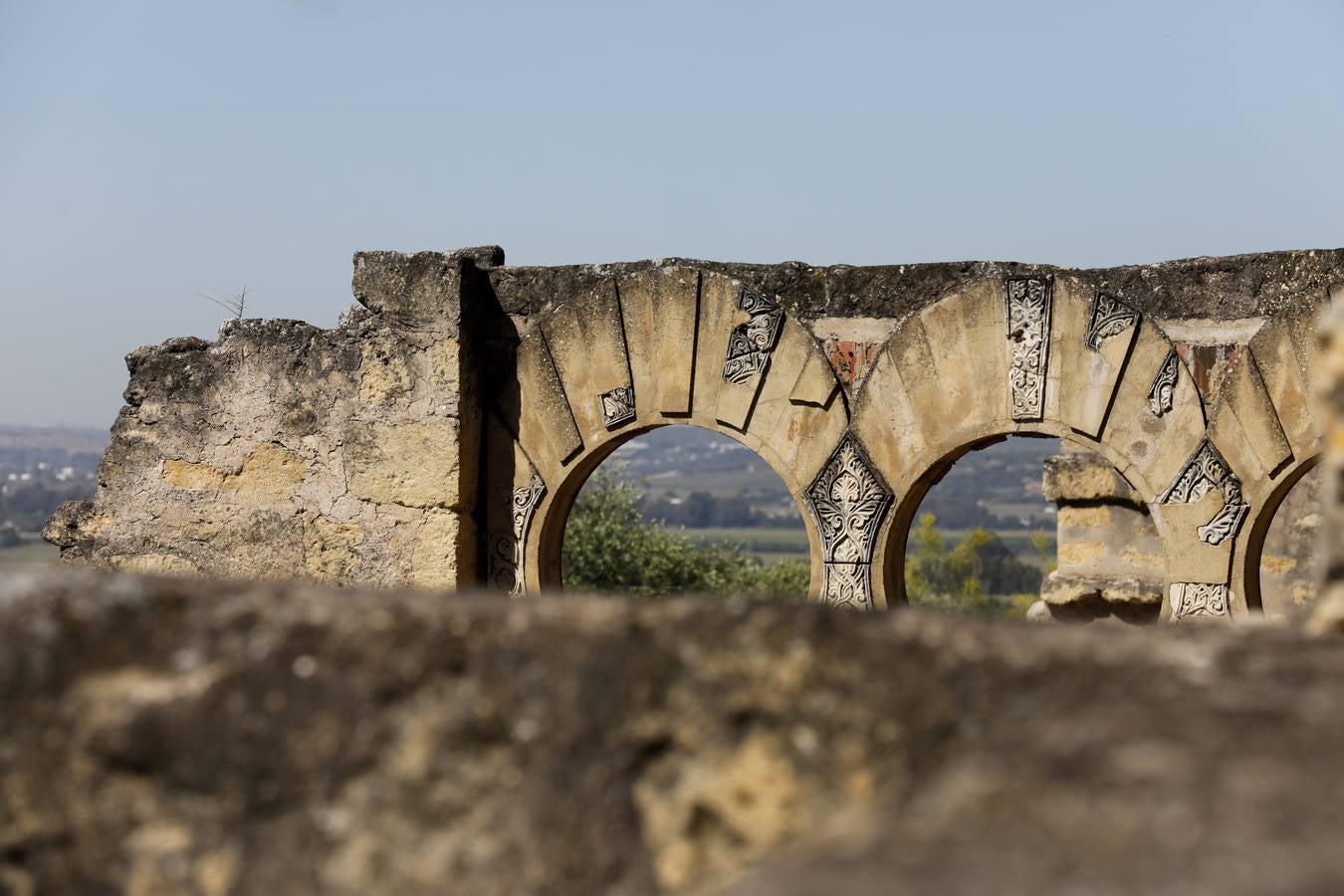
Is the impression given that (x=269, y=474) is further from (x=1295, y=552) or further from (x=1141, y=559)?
(x=1295, y=552)

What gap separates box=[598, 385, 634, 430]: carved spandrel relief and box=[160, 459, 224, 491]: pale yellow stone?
1.59 metres

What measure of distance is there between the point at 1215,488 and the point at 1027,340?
32.0 inches

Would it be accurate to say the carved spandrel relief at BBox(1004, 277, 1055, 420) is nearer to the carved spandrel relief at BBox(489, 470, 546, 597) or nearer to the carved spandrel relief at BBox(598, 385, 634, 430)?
the carved spandrel relief at BBox(598, 385, 634, 430)

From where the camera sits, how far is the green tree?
19391 mm

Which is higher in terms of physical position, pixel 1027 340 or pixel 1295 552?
pixel 1027 340

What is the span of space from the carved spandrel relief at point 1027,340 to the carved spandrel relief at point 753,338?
0.85 m

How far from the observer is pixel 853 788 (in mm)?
1690

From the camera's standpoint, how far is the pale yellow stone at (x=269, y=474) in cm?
624

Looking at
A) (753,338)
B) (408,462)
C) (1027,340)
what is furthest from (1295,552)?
(408,462)

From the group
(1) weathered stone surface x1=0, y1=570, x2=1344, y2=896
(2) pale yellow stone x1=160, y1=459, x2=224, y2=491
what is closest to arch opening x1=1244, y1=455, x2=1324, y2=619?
(2) pale yellow stone x1=160, y1=459, x2=224, y2=491

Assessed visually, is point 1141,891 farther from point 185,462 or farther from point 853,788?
point 185,462

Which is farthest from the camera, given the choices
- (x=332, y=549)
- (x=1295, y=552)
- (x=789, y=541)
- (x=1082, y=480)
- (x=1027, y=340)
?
(x=789, y=541)

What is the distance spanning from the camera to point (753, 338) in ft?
19.2

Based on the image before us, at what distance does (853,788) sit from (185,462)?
16.9ft
